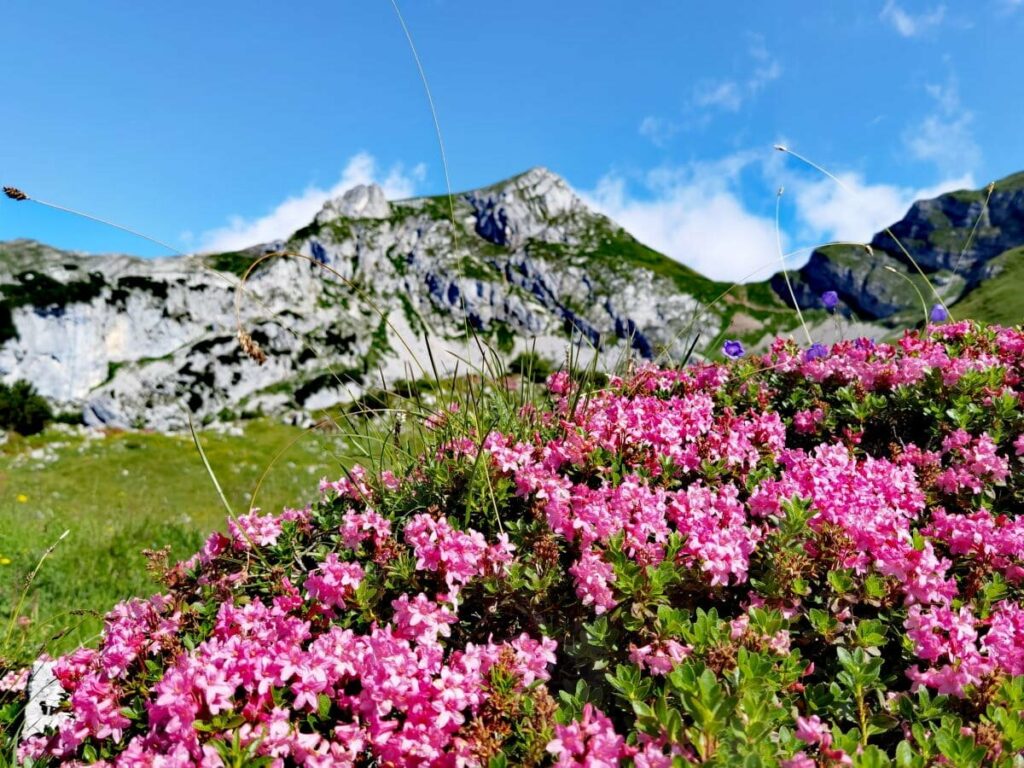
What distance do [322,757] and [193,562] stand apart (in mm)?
2033

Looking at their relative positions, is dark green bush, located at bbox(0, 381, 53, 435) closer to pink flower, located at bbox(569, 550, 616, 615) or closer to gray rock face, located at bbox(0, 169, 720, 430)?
gray rock face, located at bbox(0, 169, 720, 430)

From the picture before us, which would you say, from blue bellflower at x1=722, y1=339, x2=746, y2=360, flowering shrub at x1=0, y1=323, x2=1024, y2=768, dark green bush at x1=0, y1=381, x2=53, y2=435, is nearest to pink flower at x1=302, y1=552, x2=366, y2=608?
flowering shrub at x1=0, y1=323, x2=1024, y2=768

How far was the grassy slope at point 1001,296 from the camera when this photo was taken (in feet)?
321

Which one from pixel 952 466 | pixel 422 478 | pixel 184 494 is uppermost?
pixel 952 466

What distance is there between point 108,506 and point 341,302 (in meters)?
131

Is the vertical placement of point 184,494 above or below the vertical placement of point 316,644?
below

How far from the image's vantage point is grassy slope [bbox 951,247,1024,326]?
9788 cm

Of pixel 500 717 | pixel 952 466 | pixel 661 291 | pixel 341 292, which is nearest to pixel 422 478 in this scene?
pixel 500 717

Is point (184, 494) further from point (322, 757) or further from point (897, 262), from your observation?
point (897, 262)

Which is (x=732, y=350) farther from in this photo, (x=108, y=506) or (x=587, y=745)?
(x=108, y=506)

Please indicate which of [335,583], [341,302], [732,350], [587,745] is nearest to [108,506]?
[732,350]

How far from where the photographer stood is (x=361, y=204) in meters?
182

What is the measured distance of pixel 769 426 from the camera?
4.83 meters

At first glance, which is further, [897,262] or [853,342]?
[897,262]
